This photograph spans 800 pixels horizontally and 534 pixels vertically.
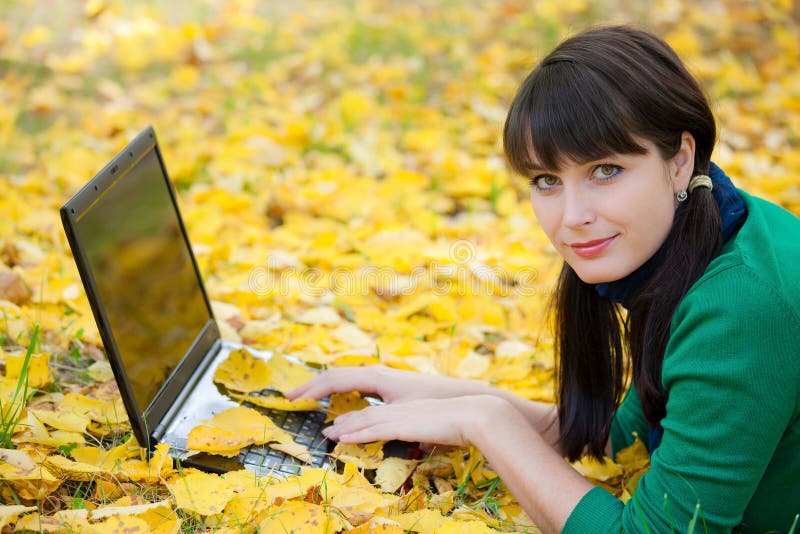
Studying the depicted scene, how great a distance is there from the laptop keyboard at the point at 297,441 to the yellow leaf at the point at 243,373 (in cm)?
6

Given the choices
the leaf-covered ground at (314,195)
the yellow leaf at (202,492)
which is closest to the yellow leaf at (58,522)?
the leaf-covered ground at (314,195)

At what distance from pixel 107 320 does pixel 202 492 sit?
1.24ft

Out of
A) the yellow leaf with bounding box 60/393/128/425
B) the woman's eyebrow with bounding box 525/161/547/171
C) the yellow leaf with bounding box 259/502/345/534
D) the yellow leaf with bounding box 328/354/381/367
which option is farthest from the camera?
the yellow leaf with bounding box 328/354/381/367

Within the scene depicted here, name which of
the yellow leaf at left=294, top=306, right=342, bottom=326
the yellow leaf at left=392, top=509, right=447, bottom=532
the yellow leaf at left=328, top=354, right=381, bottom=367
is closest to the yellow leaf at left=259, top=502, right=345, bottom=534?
the yellow leaf at left=392, top=509, right=447, bottom=532

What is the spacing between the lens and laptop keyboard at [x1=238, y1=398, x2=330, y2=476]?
5.65 feet

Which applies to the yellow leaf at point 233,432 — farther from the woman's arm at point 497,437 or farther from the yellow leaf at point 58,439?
the yellow leaf at point 58,439

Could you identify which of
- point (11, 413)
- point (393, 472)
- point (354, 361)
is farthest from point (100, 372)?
point (393, 472)

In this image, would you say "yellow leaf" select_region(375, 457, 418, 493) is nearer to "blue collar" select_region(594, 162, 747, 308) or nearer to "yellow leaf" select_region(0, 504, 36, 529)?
"blue collar" select_region(594, 162, 747, 308)

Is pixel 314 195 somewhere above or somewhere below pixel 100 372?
below

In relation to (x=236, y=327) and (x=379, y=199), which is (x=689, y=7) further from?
(x=236, y=327)

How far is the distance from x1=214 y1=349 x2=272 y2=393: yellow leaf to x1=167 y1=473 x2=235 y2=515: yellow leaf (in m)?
0.36

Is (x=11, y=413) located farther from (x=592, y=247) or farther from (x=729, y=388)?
(x=729, y=388)

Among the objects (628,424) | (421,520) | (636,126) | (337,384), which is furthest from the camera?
(628,424)

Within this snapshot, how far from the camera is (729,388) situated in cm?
138
